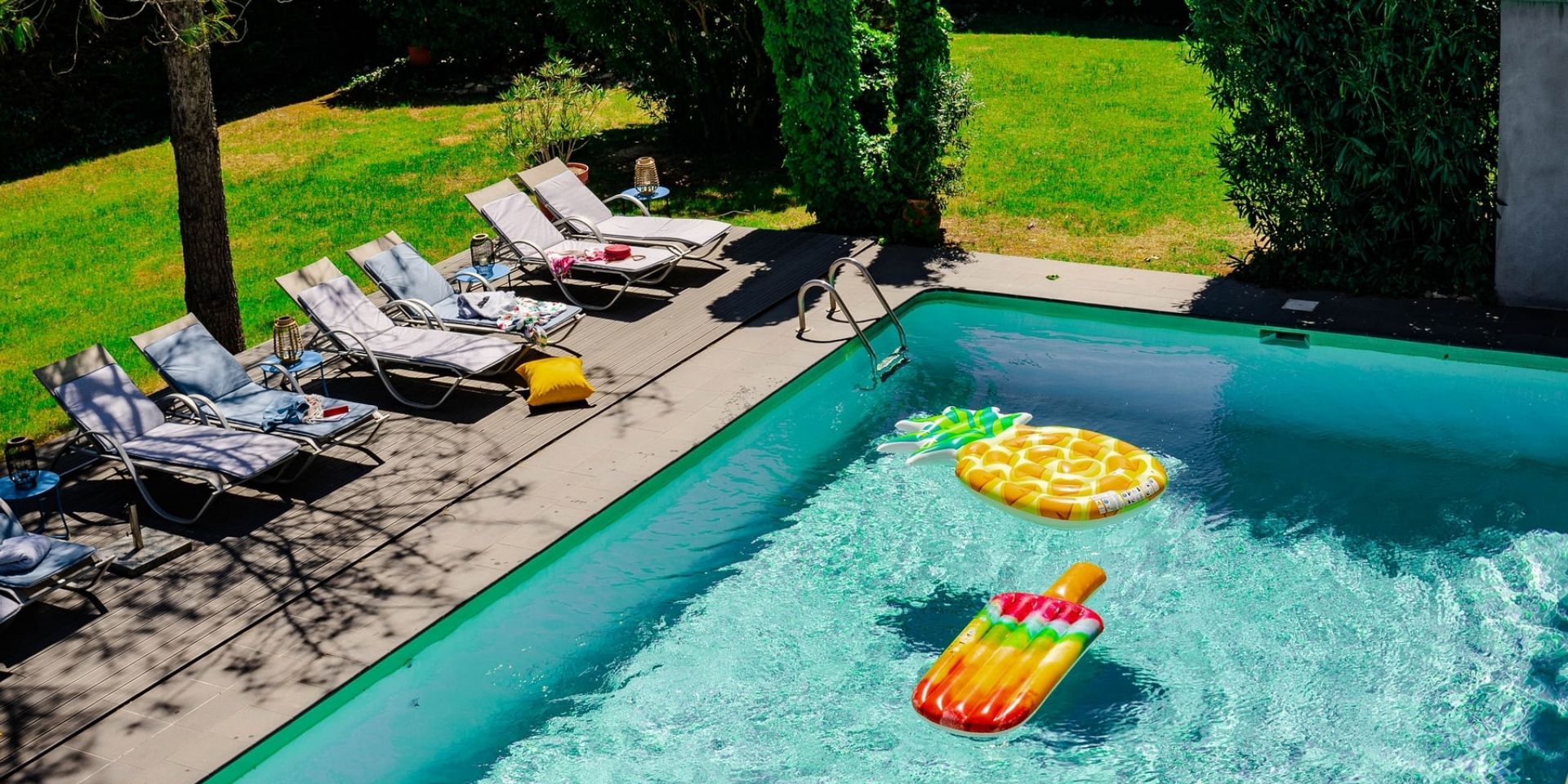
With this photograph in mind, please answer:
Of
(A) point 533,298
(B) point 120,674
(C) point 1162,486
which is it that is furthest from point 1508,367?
(B) point 120,674

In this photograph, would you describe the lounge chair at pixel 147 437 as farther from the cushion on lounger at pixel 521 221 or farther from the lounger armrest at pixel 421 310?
the cushion on lounger at pixel 521 221

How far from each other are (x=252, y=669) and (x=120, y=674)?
2.40 feet

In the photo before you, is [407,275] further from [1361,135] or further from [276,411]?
[1361,135]

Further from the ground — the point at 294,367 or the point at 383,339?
the point at 294,367

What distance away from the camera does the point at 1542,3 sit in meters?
11.0

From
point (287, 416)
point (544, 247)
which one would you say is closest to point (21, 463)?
point (287, 416)

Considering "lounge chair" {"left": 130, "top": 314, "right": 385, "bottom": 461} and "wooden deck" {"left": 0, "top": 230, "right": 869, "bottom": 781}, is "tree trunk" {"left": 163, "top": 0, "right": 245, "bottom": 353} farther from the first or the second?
"lounge chair" {"left": 130, "top": 314, "right": 385, "bottom": 461}

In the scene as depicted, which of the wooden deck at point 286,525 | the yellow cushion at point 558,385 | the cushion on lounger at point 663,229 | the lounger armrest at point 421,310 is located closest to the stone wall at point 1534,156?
the wooden deck at point 286,525

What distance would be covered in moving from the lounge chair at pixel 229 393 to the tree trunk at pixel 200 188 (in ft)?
5.19

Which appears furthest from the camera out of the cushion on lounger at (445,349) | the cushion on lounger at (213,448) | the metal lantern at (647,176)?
the metal lantern at (647,176)

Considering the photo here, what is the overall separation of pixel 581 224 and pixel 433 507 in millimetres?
5306

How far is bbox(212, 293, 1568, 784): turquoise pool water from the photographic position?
741 centimetres

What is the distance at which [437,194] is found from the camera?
16.9 m

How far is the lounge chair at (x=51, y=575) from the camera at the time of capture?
7.85 meters
